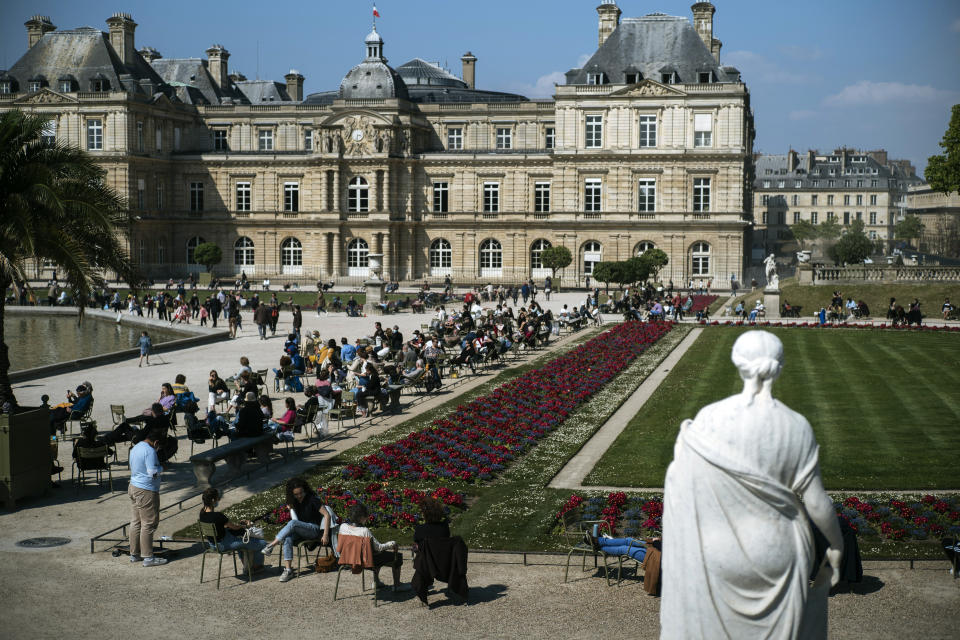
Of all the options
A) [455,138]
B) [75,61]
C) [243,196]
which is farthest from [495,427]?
[75,61]

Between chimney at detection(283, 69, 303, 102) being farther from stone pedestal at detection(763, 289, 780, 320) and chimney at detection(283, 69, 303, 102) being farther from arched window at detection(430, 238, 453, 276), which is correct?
stone pedestal at detection(763, 289, 780, 320)

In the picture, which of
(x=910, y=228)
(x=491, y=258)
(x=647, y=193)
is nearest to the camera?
(x=647, y=193)

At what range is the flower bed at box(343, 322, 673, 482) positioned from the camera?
1854cm

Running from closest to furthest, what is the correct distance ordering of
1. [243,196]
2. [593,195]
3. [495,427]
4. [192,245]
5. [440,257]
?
1. [495,427]
2. [593,195]
3. [440,257]
4. [243,196]
5. [192,245]

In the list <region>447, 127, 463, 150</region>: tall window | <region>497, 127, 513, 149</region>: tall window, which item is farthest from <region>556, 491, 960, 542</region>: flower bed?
<region>447, 127, 463, 150</region>: tall window

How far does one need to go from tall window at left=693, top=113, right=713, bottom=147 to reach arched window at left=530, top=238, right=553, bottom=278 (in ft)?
44.7

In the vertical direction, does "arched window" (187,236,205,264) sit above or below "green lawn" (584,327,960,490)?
above

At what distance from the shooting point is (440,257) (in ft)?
271

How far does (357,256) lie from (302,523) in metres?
70.1

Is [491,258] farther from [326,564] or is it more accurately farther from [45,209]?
[326,564]

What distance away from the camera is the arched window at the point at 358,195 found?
8181 centimetres

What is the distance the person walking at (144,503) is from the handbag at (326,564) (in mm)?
2123

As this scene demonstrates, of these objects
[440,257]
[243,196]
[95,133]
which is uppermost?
[95,133]

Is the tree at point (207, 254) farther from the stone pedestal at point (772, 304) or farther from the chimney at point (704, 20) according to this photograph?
the stone pedestal at point (772, 304)
